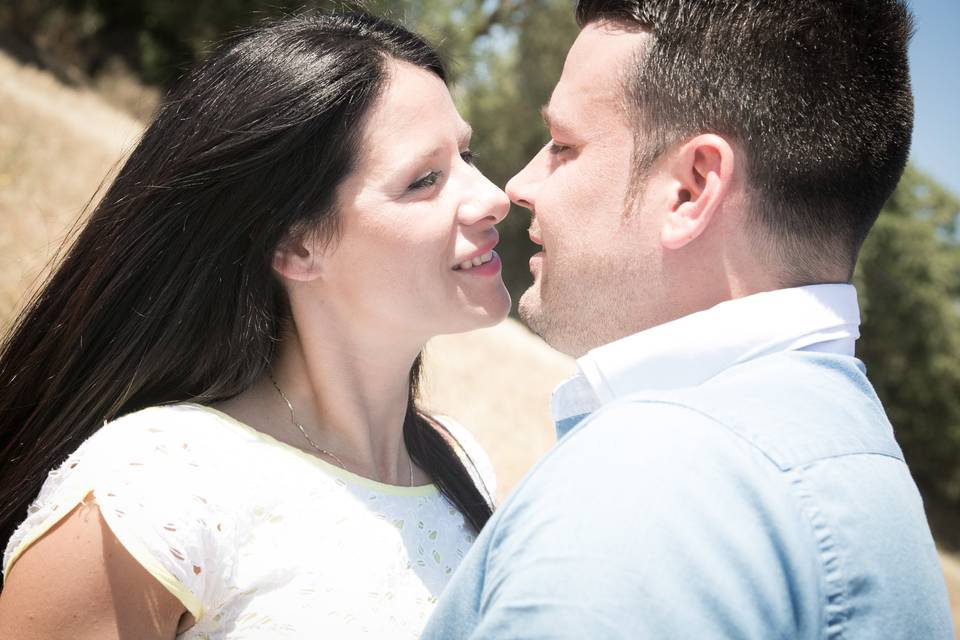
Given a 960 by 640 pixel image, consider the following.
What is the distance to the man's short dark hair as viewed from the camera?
6.64ft

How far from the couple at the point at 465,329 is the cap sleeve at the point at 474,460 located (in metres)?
0.04

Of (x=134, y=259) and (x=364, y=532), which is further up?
(x=134, y=259)

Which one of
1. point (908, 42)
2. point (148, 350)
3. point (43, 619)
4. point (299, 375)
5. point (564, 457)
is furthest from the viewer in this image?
point (299, 375)

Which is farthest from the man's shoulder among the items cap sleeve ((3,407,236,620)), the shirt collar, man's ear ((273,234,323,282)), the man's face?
man's ear ((273,234,323,282))

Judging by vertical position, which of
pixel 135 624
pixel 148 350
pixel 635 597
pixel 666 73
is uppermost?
pixel 666 73

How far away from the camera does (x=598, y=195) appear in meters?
2.37

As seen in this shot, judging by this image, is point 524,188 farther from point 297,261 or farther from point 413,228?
point 297,261

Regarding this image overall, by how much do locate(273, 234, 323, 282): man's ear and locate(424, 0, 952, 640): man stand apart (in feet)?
2.24

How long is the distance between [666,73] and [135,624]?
74.9 inches

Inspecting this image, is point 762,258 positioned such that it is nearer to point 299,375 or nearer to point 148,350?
point 299,375

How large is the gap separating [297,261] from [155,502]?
0.91 meters

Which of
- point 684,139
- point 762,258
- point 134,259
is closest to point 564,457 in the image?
point 762,258

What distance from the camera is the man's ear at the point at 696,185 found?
2.06 metres

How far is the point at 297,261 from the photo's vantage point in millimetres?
2686
